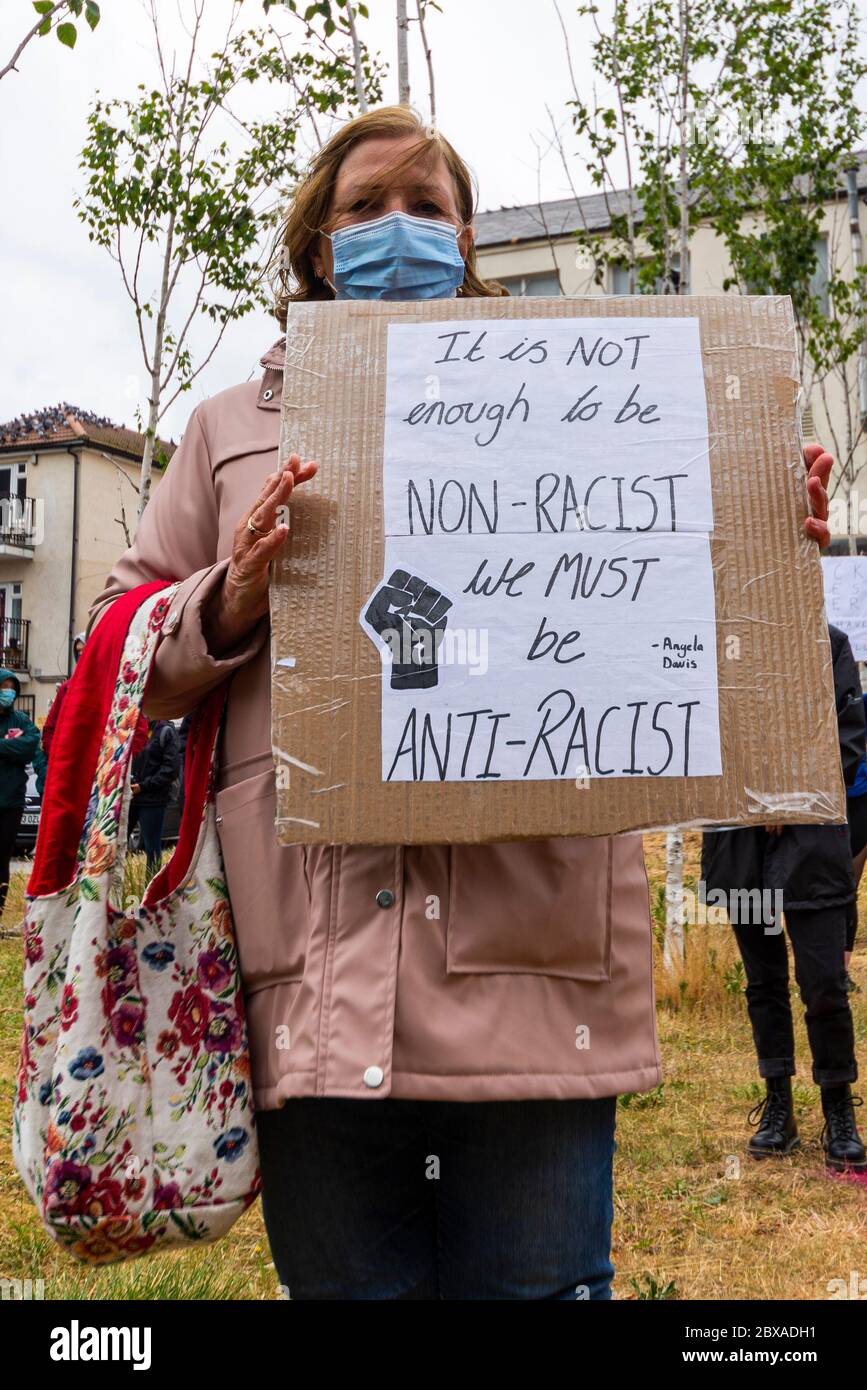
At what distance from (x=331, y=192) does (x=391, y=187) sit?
109mm

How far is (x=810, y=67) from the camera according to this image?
10461mm

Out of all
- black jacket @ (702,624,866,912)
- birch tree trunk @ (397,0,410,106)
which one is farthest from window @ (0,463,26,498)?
black jacket @ (702,624,866,912)

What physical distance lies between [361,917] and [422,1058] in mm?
175

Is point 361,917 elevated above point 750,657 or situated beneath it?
situated beneath

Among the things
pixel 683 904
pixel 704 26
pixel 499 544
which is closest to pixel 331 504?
pixel 499 544

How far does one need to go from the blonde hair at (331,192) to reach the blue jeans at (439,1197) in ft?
3.74

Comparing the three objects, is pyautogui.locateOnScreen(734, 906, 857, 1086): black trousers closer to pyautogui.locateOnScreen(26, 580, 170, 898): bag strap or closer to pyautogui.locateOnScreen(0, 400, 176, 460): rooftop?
pyautogui.locateOnScreen(26, 580, 170, 898): bag strap

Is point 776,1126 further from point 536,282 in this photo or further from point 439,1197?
point 536,282

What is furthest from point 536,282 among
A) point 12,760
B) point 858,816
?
point 858,816

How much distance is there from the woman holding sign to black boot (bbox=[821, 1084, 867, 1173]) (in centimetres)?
309

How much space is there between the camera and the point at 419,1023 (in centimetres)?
149

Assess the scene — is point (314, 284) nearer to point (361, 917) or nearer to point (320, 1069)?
point (361, 917)

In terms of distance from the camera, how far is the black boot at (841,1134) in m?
4.34

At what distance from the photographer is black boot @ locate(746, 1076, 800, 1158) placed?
454 cm
